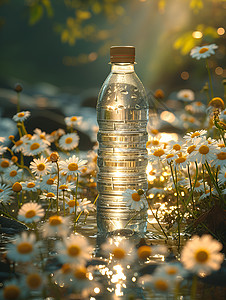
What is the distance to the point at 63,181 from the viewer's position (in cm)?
240

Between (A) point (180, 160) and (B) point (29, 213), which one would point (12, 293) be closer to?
(B) point (29, 213)

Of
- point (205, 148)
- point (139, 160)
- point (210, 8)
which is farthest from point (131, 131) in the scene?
point (210, 8)

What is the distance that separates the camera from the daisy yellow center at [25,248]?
1.16 meters

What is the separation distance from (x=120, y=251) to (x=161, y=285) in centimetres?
33

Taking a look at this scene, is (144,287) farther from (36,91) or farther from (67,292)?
(36,91)

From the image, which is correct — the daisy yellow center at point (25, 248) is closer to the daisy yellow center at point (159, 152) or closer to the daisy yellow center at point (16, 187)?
the daisy yellow center at point (16, 187)

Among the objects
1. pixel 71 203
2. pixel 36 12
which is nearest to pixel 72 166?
pixel 71 203

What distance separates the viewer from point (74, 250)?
46.2 inches

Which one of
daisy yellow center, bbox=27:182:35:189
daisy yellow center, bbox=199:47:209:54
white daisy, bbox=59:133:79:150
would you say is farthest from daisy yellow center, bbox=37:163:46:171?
daisy yellow center, bbox=199:47:209:54

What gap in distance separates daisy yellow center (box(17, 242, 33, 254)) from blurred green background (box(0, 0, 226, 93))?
2985mm

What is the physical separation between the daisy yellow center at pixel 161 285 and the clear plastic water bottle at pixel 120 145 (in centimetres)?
122

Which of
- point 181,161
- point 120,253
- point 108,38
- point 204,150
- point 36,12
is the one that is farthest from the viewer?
point 108,38

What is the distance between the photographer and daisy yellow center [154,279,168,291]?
1024mm

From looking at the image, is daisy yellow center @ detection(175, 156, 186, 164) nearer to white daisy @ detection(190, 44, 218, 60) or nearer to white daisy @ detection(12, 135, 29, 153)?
white daisy @ detection(190, 44, 218, 60)
